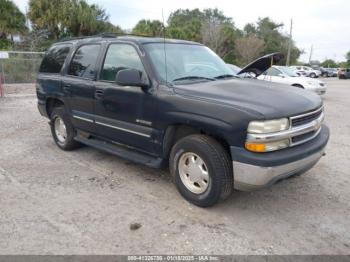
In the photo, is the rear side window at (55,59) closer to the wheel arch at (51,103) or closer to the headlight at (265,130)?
the wheel arch at (51,103)

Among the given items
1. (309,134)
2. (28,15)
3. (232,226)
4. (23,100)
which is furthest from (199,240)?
(28,15)

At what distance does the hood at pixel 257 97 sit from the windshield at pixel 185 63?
0.95ft

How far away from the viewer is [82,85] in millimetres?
4961

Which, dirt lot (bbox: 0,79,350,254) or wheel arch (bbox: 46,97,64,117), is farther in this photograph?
wheel arch (bbox: 46,97,64,117)

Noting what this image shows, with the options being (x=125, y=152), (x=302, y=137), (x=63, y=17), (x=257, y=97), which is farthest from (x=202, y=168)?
(x=63, y=17)

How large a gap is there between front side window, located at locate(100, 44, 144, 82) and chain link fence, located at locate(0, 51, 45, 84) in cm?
1391

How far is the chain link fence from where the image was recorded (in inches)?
Result: 657

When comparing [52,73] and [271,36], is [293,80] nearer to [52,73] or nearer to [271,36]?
[52,73]

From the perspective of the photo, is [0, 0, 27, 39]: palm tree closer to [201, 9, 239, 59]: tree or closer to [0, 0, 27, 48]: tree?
[0, 0, 27, 48]: tree

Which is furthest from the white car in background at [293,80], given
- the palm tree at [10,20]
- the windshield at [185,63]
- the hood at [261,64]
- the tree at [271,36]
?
the tree at [271,36]

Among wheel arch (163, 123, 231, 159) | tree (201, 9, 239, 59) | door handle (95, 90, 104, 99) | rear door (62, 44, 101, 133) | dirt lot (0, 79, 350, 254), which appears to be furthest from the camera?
tree (201, 9, 239, 59)

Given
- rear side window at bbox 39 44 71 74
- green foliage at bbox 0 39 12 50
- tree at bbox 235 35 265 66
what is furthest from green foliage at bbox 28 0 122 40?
rear side window at bbox 39 44 71 74

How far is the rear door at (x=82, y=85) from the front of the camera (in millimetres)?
4867

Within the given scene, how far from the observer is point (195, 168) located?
370cm
